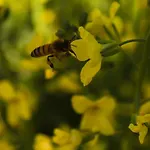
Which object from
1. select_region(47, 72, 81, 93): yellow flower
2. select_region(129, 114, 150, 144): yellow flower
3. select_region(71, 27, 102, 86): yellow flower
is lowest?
select_region(129, 114, 150, 144): yellow flower

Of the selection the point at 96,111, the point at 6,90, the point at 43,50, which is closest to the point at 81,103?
the point at 96,111

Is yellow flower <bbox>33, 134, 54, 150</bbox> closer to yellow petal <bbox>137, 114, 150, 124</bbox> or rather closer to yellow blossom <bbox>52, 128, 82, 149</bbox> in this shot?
yellow blossom <bbox>52, 128, 82, 149</bbox>

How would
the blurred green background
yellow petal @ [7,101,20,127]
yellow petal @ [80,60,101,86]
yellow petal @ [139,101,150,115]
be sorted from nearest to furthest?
1. yellow petal @ [80,60,101,86]
2. yellow petal @ [139,101,150,115]
3. the blurred green background
4. yellow petal @ [7,101,20,127]

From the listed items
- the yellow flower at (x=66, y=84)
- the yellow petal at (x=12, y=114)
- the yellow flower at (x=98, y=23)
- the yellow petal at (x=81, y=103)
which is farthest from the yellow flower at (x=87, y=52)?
the yellow petal at (x=12, y=114)

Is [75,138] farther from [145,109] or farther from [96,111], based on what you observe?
[145,109]

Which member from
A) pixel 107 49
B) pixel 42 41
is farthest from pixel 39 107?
pixel 107 49

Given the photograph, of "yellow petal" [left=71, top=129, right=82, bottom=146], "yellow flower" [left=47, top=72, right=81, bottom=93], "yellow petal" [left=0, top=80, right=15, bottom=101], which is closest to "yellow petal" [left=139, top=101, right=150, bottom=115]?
"yellow petal" [left=71, top=129, right=82, bottom=146]

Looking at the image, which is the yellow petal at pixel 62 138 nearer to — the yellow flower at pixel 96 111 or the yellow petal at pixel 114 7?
the yellow flower at pixel 96 111

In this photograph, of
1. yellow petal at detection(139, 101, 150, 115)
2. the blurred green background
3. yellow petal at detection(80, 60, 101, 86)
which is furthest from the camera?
the blurred green background
